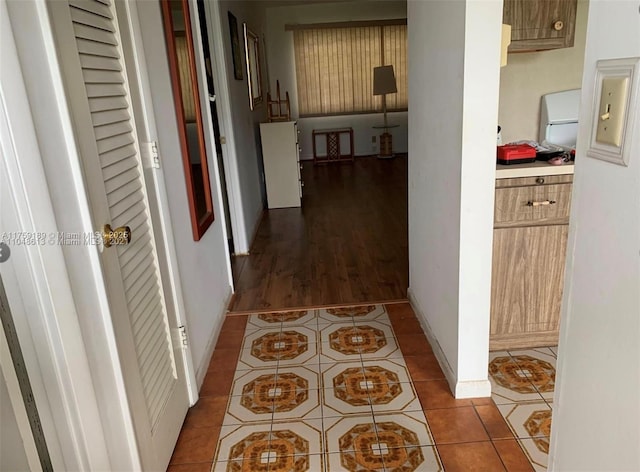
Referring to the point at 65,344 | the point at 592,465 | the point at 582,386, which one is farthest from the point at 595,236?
the point at 65,344

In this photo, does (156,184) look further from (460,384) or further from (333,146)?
(333,146)

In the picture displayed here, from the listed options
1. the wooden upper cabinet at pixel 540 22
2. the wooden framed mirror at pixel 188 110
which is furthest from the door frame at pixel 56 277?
the wooden upper cabinet at pixel 540 22

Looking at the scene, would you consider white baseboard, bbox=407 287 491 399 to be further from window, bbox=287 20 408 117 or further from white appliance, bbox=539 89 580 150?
window, bbox=287 20 408 117

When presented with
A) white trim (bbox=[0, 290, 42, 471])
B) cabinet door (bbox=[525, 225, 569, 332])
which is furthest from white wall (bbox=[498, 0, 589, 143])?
white trim (bbox=[0, 290, 42, 471])

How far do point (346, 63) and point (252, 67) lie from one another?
291 centimetres

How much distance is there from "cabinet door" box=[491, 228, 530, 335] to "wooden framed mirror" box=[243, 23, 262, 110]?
11.3ft

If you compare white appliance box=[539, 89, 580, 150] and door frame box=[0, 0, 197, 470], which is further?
white appliance box=[539, 89, 580, 150]

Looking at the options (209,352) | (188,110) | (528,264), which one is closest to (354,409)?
(209,352)

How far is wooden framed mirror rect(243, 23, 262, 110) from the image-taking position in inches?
195

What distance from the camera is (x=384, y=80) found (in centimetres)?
725

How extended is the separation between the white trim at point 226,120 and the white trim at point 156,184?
3.84 feet

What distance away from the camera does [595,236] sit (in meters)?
0.75

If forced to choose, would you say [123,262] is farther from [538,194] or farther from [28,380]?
[538,194]

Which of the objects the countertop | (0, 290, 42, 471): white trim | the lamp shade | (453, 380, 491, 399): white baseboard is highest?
the lamp shade
